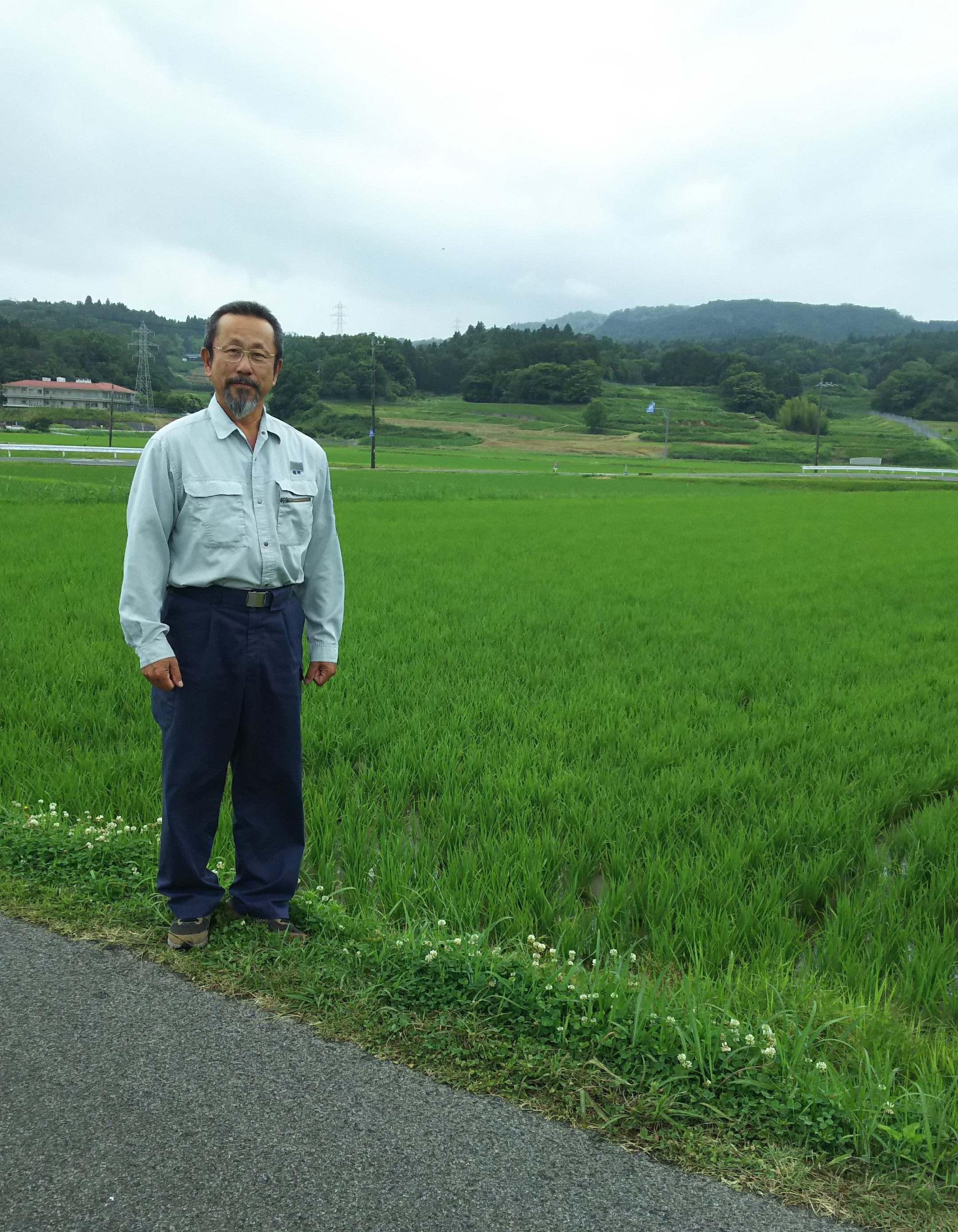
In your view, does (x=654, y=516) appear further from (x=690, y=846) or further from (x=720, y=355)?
(x=720, y=355)

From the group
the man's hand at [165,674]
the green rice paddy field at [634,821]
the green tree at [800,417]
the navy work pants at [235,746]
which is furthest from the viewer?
the green tree at [800,417]

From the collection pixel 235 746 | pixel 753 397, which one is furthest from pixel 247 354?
pixel 753 397

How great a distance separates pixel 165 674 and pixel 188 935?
2.83ft

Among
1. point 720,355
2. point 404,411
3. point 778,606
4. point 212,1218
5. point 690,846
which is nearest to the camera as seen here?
point 212,1218

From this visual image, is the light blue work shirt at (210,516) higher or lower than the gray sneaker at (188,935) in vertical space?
higher

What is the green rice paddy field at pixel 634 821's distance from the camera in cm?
230

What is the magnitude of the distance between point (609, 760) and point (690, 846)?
1024 mm

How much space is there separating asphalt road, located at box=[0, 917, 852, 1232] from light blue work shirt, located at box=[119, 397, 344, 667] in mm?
1103

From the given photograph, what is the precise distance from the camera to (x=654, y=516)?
22078 mm

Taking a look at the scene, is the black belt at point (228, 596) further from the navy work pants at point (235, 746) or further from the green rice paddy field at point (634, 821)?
the green rice paddy field at point (634, 821)

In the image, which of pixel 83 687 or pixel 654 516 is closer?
pixel 83 687

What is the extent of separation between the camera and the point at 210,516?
2.76 metres

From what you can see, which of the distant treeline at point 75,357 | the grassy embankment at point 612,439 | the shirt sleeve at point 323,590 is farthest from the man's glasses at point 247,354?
the distant treeline at point 75,357

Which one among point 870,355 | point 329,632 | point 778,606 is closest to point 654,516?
point 778,606
